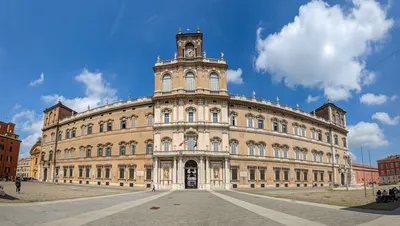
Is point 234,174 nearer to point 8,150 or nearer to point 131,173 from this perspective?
point 131,173

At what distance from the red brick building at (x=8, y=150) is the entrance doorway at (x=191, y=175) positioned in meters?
50.1

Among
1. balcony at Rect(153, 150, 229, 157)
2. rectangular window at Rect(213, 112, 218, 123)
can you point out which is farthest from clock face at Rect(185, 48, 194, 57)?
balcony at Rect(153, 150, 229, 157)

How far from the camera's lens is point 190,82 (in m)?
44.9

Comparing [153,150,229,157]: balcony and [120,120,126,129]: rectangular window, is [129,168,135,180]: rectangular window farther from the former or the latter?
[120,120,126,129]: rectangular window

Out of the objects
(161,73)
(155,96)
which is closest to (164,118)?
(155,96)

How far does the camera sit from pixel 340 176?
62469mm

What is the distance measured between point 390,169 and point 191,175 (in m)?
109

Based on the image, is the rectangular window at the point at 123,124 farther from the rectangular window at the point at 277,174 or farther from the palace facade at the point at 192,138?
the rectangular window at the point at 277,174

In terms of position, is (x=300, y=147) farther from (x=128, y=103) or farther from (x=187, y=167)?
(x=128, y=103)

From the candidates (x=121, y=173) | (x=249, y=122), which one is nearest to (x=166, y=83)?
(x=249, y=122)

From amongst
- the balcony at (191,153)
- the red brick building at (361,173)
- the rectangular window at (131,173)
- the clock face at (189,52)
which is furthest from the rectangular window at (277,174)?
the red brick building at (361,173)

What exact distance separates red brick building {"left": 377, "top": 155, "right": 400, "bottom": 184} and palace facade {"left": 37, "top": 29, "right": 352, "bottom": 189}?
74.3 meters

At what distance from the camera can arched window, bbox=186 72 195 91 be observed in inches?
1761

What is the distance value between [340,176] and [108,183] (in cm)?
5101
